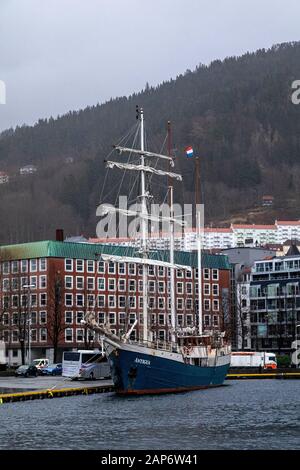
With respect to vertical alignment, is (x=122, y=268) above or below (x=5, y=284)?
above

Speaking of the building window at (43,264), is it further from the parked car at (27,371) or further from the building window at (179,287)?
the parked car at (27,371)

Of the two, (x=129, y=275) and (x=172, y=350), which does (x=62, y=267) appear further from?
(x=172, y=350)

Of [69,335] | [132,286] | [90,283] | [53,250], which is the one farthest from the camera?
[132,286]

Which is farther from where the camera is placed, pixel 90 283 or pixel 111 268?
pixel 111 268

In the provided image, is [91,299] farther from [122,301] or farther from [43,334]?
[43,334]

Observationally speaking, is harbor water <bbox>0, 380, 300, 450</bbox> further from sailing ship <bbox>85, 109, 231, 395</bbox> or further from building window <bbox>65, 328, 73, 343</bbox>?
building window <bbox>65, 328, 73, 343</bbox>

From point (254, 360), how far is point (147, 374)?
53.4 m

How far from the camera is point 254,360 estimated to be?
135 metres

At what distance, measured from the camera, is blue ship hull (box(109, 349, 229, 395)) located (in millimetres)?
82375

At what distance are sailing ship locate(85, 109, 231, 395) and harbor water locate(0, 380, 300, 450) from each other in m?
2.61

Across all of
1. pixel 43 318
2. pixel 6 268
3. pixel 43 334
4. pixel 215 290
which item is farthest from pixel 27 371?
pixel 215 290

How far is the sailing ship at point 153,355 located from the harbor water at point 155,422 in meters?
2.61

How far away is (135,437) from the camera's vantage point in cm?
4991
